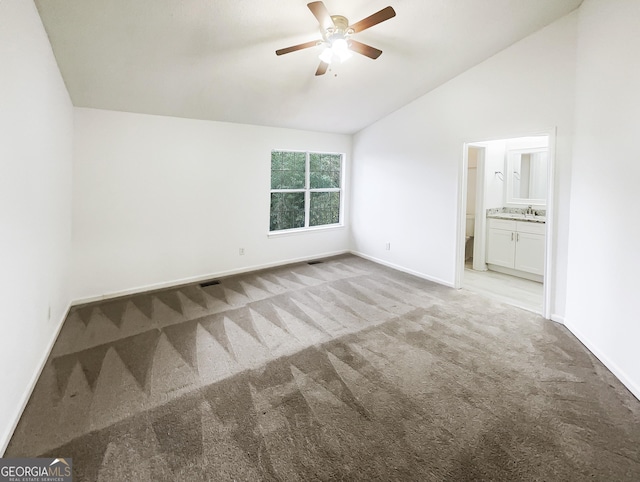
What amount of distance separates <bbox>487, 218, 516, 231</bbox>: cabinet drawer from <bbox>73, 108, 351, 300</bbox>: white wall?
347cm

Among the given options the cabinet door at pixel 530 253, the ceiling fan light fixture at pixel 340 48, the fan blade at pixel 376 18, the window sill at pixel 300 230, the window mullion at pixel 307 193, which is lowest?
the cabinet door at pixel 530 253

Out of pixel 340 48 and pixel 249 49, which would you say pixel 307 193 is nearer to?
pixel 249 49

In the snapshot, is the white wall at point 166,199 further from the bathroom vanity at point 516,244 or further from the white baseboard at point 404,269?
the bathroom vanity at point 516,244

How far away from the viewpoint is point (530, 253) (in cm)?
464

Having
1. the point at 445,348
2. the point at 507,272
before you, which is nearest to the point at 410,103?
the point at 507,272

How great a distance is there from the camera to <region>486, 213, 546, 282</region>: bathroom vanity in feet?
15.0

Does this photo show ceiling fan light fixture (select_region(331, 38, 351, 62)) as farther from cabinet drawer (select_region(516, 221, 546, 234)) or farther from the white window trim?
cabinet drawer (select_region(516, 221, 546, 234))

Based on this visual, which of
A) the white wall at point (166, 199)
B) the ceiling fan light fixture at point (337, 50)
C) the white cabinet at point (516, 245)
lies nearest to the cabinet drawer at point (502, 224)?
the white cabinet at point (516, 245)

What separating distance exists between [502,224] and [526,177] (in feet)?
3.16

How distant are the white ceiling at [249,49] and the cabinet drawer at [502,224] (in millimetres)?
2401

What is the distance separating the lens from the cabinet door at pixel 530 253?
4.52m

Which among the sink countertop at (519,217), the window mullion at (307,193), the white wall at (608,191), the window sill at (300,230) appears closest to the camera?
the white wall at (608,191)

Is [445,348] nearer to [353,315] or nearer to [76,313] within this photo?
[353,315]

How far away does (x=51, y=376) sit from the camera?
7.54 ft
